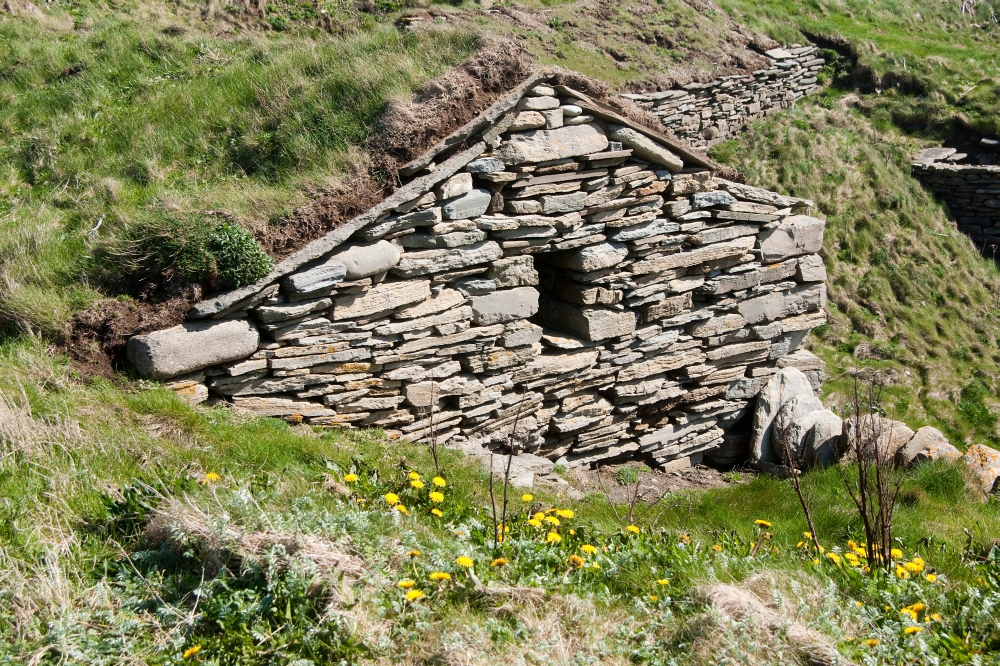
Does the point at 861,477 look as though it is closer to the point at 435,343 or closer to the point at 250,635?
the point at 250,635

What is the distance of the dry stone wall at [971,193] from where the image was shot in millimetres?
14852

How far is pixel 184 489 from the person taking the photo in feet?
15.2

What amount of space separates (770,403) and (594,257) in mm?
3141

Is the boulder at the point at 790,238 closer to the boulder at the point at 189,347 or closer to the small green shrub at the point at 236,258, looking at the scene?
the small green shrub at the point at 236,258

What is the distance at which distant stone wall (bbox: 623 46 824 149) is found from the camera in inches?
512

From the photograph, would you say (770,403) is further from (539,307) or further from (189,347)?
(189,347)

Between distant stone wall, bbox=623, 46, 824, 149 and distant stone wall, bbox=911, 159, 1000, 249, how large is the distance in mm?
2760

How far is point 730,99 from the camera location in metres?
13.9

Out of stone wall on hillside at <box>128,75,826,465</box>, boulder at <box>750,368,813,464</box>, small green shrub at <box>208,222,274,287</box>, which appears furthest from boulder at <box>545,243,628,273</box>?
small green shrub at <box>208,222,274,287</box>

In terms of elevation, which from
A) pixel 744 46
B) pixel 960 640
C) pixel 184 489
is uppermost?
pixel 744 46

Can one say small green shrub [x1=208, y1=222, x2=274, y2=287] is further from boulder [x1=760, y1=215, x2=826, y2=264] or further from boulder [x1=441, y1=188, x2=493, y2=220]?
boulder [x1=760, y1=215, x2=826, y2=264]

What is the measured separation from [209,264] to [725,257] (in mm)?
5363

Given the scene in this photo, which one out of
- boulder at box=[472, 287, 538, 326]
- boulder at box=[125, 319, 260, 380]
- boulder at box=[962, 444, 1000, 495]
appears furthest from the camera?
boulder at box=[962, 444, 1000, 495]

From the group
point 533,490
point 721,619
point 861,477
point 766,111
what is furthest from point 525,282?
point 766,111
